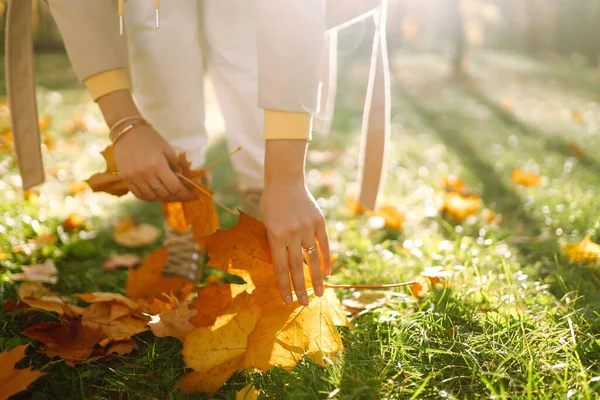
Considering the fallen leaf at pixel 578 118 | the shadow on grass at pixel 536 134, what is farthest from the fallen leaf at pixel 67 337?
the fallen leaf at pixel 578 118

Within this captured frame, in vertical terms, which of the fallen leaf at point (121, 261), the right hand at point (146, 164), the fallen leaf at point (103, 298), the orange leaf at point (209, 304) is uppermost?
the right hand at point (146, 164)

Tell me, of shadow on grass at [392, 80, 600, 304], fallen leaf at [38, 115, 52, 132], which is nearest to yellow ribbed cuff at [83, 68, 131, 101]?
shadow on grass at [392, 80, 600, 304]

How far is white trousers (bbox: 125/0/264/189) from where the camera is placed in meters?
1.41

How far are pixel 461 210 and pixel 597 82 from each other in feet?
22.3

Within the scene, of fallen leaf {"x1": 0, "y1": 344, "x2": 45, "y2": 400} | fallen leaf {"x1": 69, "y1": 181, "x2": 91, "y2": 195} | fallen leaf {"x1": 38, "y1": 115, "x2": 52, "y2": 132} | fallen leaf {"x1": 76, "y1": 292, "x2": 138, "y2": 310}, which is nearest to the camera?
fallen leaf {"x1": 0, "y1": 344, "x2": 45, "y2": 400}

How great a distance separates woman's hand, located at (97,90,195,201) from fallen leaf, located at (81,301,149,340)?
29 cm

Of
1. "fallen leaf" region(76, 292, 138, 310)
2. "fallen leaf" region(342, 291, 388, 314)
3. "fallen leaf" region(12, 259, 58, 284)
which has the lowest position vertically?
"fallen leaf" region(342, 291, 388, 314)

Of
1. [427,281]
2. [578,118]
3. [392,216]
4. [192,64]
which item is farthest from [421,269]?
[578,118]

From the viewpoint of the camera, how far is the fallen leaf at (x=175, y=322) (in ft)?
3.61

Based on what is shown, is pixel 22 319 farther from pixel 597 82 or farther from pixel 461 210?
pixel 597 82

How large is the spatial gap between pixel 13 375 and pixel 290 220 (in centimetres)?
63

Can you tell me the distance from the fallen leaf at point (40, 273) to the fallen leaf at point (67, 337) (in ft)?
1.15

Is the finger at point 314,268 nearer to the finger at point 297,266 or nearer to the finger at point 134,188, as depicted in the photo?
the finger at point 297,266

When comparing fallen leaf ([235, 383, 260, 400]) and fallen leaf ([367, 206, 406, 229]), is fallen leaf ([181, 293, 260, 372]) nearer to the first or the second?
fallen leaf ([235, 383, 260, 400])
